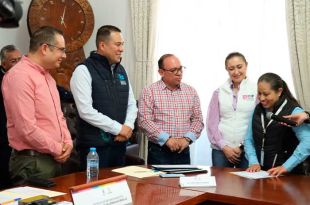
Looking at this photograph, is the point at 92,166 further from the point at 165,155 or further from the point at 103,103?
the point at 165,155

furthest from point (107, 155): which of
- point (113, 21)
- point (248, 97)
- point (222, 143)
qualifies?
point (113, 21)

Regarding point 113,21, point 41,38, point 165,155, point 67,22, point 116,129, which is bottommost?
point 165,155

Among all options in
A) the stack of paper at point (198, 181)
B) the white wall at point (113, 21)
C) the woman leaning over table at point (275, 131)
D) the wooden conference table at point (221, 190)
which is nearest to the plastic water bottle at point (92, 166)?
the wooden conference table at point (221, 190)

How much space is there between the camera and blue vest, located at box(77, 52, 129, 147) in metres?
3.00

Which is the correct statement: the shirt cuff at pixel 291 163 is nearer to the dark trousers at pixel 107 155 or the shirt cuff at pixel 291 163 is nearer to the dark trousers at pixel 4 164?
the dark trousers at pixel 107 155

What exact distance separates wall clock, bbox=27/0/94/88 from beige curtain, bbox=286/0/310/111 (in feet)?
6.69

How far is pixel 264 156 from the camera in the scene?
279cm

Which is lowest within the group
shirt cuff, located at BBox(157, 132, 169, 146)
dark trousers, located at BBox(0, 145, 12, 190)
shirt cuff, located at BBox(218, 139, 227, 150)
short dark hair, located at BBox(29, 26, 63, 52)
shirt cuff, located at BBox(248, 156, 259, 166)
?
dark trousers, located at BBox(0, 145, 12, 190)

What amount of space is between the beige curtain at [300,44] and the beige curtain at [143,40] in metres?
1.44

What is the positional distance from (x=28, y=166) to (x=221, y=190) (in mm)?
1101

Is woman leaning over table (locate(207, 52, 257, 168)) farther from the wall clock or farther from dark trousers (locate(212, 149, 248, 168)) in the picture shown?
the wall clock

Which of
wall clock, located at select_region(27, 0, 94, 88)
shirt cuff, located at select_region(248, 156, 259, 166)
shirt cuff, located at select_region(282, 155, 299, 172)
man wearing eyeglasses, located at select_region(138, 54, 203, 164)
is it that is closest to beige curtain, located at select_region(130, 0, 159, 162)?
wall clock, located at select_region(27, 0, 94, 88)

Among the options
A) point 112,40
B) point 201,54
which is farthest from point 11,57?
point 201,54

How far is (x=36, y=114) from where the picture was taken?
2477 mm
